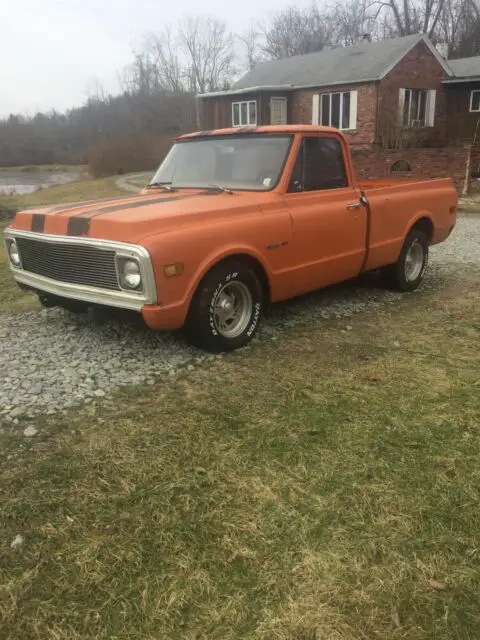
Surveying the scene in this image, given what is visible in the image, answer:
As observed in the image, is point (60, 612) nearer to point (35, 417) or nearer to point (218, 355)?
point (35, 417)

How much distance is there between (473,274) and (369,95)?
2127cm

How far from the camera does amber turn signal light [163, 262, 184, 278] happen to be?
4.01m

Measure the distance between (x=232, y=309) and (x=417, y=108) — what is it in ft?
88.9

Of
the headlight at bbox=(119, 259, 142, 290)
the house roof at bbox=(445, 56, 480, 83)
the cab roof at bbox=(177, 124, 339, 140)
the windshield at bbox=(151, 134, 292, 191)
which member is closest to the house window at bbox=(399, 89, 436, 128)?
the house roof at bbox=(445, 56, 480, 83)

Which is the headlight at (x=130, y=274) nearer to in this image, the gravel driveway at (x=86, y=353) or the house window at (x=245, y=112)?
the gravel driveway at (x=86, y=353)

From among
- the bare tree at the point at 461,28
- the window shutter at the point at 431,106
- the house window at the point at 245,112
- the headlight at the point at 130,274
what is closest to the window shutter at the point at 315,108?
the house window at the point at 245,112

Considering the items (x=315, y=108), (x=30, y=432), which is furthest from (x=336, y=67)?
(x=30, y=432)

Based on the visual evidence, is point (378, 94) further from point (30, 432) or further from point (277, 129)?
point (30, 432)

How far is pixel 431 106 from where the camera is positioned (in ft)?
92.9

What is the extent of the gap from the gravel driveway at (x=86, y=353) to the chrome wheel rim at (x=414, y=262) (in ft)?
1.60

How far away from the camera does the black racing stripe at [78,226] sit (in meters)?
4.30

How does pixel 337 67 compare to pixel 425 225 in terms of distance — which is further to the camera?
pixel 337 67

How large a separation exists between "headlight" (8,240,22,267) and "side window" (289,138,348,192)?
2.54m

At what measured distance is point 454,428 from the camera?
355cm
